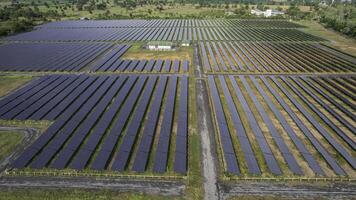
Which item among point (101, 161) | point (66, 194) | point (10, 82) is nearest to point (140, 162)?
point (101, 161)

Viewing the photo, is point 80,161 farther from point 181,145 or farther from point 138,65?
point 138,65

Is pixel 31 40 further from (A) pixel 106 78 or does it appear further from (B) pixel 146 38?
(A) pixel 106 78

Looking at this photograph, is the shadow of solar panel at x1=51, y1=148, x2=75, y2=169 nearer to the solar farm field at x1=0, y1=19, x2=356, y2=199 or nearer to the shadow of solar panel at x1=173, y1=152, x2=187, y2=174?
the solar farm field at x1=0, y1=19, x2=356, y2=199

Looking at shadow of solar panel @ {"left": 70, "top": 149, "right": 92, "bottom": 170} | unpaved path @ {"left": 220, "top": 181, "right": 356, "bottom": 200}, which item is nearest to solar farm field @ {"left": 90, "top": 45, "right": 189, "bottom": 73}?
shadow of solar panel @ {"left": 70, "top": 149, "right": 92, "bottom": 170}

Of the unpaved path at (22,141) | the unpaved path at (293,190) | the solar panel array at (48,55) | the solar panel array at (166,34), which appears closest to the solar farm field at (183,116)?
the unpaved path at (22,141)

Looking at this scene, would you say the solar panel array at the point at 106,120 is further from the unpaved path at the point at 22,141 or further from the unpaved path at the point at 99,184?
the unpaved path at the point at 99,184

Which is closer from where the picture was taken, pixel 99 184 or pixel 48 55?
pixel 99 184

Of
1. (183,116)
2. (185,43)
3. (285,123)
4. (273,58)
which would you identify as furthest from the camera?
(185,43)
